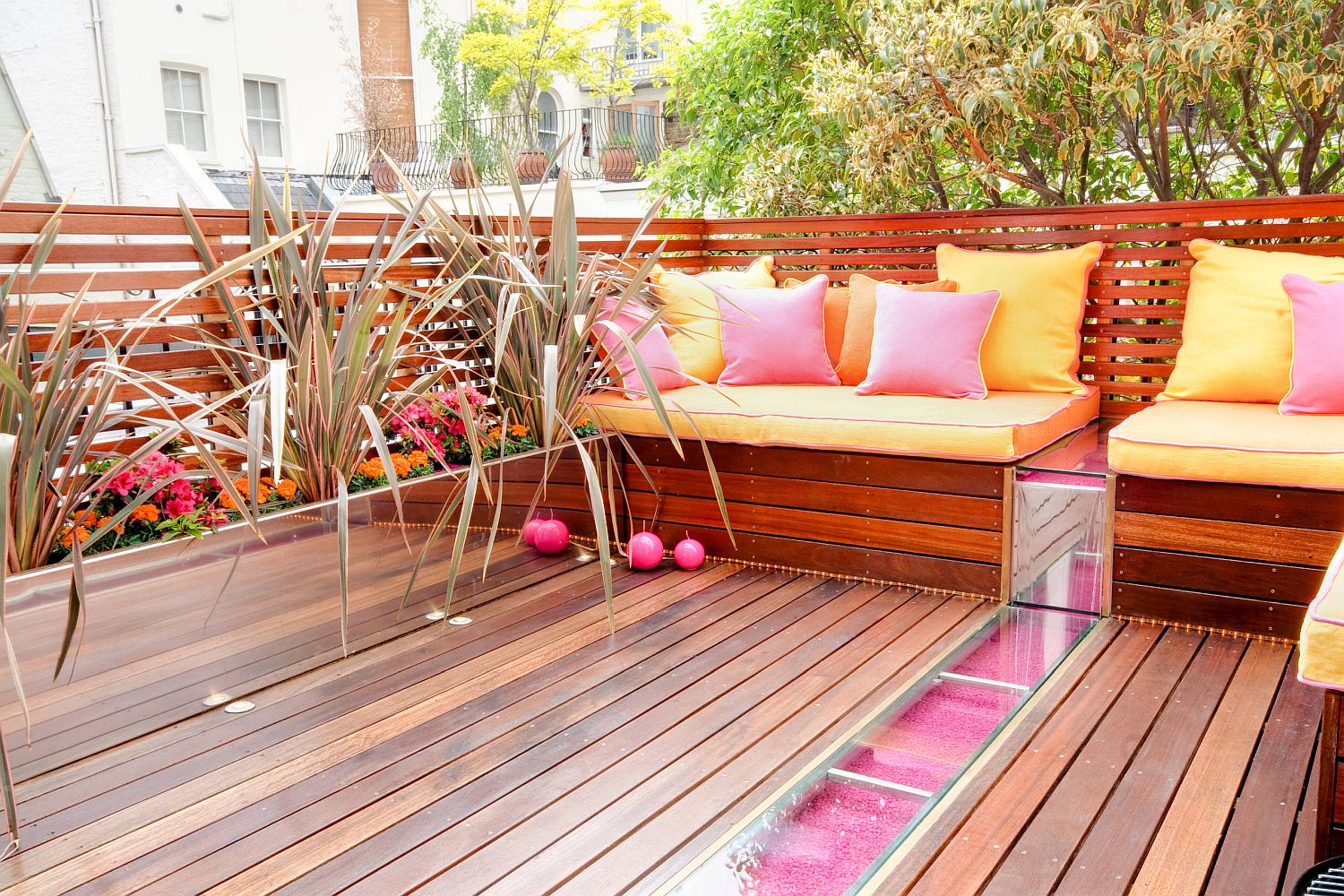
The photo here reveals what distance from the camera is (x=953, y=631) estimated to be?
2758mm

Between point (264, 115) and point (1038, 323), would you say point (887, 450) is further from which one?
point (264, 115)

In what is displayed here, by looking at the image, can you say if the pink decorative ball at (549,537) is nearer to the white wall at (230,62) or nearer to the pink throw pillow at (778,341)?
the pink throw pillow at (778,341)

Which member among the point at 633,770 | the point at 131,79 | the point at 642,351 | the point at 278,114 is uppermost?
A: the point at 131,79

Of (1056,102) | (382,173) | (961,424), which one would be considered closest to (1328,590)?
(961,424)

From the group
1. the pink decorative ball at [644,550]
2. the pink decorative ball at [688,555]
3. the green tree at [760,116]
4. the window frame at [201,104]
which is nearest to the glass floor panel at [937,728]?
the pink decorative ball at [688,555]

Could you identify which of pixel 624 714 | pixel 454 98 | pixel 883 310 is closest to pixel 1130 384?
pixel 883 310

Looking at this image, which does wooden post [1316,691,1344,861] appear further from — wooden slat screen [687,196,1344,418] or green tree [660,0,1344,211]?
green tree [660,0,1344,211]

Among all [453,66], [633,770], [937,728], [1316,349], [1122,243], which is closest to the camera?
[633,770]

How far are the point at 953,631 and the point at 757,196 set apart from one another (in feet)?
10.5

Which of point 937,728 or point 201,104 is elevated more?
point 201,104

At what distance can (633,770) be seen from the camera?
2.01 metres

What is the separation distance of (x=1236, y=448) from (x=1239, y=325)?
80cm

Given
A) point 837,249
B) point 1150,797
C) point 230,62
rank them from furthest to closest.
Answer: point 230,62 < point 837,249 < point 1150,797

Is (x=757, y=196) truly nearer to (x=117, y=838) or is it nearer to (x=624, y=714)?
(x=624, y=714)
